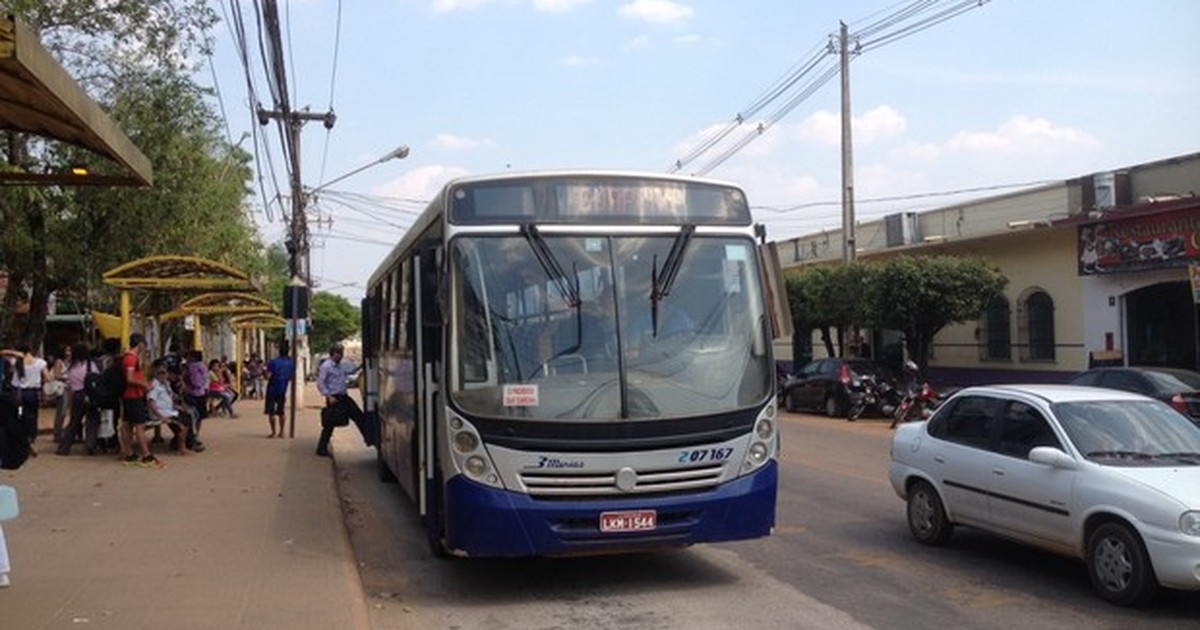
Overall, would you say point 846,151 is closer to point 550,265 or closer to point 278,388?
point 278,388

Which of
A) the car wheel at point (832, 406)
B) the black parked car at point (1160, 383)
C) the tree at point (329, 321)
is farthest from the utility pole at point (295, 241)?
the tree at point (329, 321)

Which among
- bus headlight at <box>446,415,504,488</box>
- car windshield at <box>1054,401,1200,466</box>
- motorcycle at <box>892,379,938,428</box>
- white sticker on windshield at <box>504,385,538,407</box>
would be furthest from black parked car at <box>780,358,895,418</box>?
bus headlight at <box>446,415,504,488</box>

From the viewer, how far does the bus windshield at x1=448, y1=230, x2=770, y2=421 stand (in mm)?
7547

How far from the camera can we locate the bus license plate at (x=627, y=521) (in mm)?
7457

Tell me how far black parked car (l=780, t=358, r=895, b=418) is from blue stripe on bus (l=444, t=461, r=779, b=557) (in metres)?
18.7

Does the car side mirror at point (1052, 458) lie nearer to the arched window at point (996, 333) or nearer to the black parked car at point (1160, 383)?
the black parked car at point (1160, 383)

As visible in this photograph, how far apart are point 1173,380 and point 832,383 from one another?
35.9ft

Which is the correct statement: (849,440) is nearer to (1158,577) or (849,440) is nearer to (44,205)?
(1158,577)

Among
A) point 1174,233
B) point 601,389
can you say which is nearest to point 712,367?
point 601,389

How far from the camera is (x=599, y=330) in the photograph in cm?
770

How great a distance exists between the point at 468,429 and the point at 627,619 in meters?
1.68

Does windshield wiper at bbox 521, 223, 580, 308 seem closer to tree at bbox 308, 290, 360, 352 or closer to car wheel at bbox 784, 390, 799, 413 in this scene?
car wheel at bbox 784, 390, 799, 413

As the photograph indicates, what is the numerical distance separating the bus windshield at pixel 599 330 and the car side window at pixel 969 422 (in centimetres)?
221

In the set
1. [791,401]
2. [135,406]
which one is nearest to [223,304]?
[135,406]
